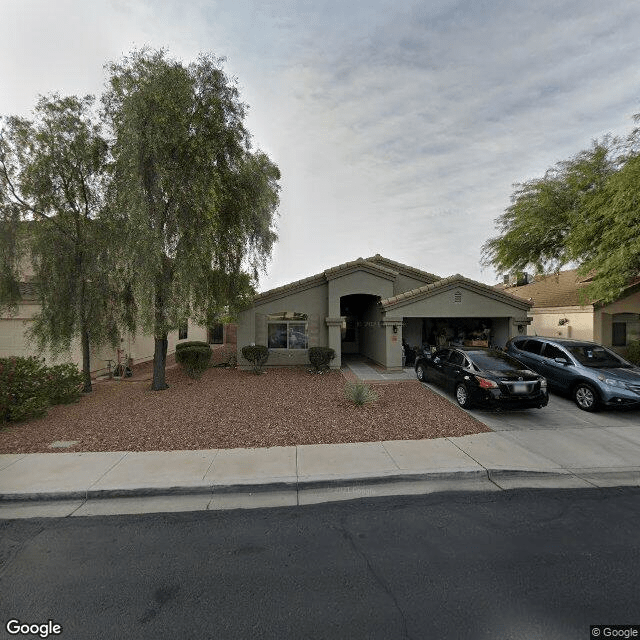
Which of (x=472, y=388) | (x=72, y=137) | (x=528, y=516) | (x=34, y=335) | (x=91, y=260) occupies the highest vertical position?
(x=72, y=137)

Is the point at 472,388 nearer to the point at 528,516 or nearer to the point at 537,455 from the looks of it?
the point at 537,455

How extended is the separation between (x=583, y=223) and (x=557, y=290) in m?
8.02

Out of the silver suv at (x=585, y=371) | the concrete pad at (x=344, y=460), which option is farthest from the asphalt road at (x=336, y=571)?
the silver suv at (x=585, y=371)

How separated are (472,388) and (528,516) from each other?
432 centimetres

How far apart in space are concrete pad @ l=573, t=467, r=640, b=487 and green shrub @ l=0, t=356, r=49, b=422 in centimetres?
1135

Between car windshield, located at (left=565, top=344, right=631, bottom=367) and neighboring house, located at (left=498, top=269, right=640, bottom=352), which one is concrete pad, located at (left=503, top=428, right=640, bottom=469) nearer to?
car windshield, located at (left=565, top=344, right=631, bottom=367)

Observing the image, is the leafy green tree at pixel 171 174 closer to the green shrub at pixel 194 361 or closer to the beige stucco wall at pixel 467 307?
the green shrub at pixel 194 361

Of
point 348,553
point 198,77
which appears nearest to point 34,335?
point 198,77

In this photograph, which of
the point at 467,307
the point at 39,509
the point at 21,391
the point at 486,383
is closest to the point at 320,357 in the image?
the point at 467,307

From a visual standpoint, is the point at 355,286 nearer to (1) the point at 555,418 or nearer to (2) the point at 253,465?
(1) the point at 555,418

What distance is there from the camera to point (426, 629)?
2.55 meters

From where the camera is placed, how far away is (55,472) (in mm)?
5133

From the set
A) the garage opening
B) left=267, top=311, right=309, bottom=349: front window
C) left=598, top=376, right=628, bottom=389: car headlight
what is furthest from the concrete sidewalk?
the garage opening

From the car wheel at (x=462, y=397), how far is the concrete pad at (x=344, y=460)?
134 inches
